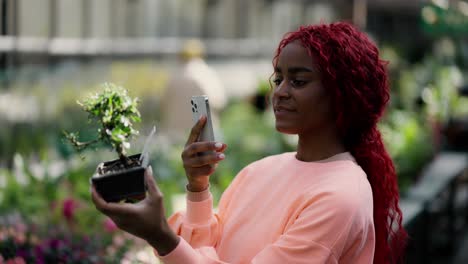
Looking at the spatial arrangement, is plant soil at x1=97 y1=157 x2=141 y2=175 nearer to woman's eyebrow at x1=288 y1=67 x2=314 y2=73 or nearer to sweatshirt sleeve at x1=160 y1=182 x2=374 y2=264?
sweatshirt sleeve at x1=160 y1=182 x2=374 y2=264

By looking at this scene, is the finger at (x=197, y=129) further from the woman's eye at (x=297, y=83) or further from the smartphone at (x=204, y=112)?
the woman's eye at (x=297, y=83)

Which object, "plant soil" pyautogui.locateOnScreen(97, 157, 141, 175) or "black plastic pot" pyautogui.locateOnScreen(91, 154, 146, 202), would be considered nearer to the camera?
"black plastic pot" pyautogui.locateOnScreen(91, 154, 146, 202)

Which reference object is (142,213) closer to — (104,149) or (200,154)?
(200,154)

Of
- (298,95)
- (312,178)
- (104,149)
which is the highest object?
(298,95)

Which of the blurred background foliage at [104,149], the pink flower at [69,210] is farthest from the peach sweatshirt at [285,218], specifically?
the pink flower at [69,210]

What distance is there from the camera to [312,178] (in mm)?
2436

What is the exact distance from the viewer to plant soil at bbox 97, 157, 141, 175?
2.14 meters

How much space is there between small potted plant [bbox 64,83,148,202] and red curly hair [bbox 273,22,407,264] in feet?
1.65

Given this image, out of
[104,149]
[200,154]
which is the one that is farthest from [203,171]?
[104,149]

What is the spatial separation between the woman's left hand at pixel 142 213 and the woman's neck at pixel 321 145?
24.7 inches

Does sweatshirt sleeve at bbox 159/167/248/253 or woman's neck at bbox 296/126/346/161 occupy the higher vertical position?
woman's neck at bbox 296/126/346/161

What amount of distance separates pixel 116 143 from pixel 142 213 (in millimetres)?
260

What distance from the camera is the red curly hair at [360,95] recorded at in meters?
2.41

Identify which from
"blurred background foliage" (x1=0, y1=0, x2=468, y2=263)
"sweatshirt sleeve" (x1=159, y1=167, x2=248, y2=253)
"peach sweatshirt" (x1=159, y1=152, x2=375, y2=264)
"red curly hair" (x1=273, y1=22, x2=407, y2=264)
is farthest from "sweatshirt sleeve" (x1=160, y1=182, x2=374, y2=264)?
"blurred background foliage" (x1=0, y1=0, x2=468, y2=263)
